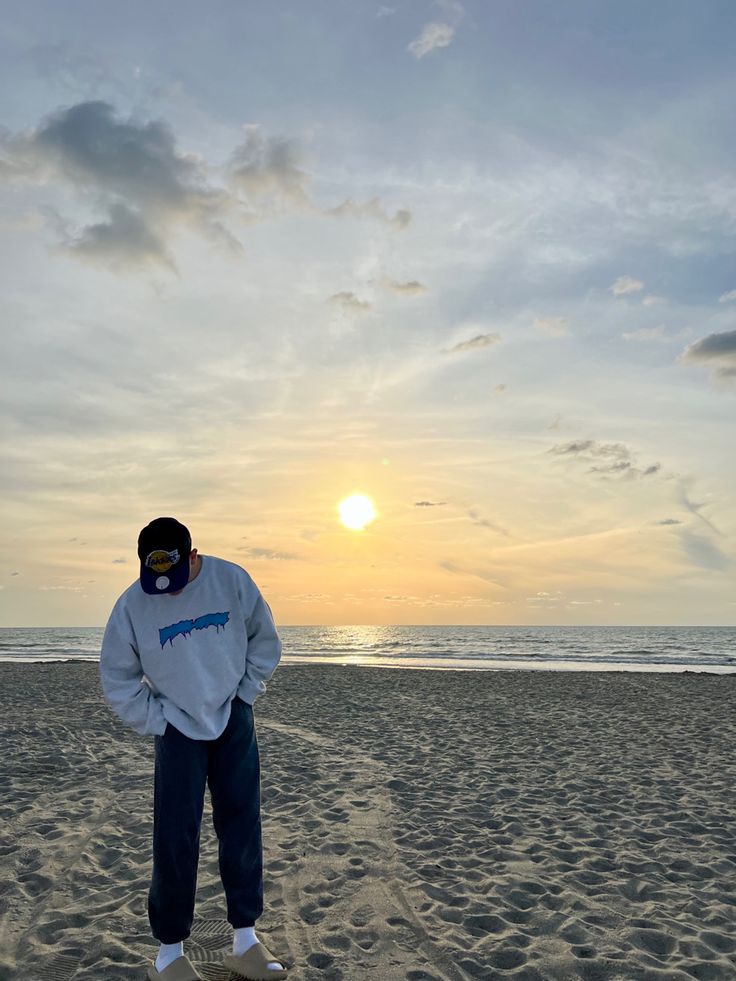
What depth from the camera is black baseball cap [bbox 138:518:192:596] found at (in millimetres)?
3299

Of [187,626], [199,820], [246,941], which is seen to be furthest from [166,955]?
[187,626]

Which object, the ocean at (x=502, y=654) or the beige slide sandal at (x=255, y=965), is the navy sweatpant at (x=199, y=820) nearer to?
the beige slide sandal at (x=255, y=965)

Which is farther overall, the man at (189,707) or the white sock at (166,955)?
the white sock at (166,955)

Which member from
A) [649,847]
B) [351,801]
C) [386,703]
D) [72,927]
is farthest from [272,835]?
[386,703]

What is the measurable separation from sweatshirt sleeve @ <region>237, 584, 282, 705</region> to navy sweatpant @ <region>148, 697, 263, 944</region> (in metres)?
0.11

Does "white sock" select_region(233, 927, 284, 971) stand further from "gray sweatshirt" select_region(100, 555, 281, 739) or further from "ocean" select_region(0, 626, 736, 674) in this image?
"ocean" select_region(0, 626, 736, 674)

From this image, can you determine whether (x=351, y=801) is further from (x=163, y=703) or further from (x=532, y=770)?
(x=163, y=703)

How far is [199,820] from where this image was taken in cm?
333

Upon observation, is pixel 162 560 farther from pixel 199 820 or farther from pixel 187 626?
pixel 199 820

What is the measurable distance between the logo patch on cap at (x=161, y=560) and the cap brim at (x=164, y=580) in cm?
2

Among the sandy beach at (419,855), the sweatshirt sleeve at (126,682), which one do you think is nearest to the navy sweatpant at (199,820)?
the sweatshirt sleeve at (126,682)

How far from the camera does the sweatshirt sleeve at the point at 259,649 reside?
11.3ft

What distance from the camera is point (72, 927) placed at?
420 cm

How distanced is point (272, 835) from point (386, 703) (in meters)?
10.2
